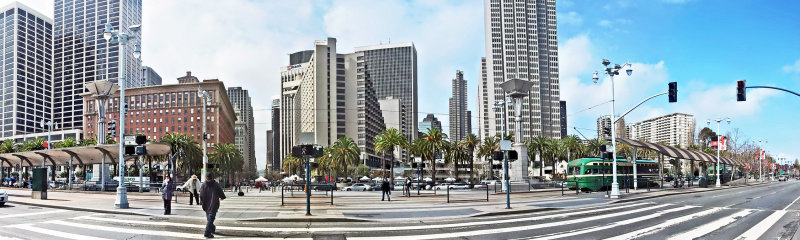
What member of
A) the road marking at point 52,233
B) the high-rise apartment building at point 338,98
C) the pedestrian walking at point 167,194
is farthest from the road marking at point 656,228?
the high-rise apartment building at point 338,98

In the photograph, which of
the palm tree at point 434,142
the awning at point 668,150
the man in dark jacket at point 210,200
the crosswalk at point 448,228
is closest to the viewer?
the man in dark jacket at point 210,200

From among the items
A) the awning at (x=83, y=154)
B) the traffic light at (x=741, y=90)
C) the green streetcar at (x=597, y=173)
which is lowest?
the green streetcar at (x=597, y=173)

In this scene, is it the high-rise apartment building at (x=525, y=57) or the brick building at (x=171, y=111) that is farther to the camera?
the high-rise apartment building at (x=525, y=57)

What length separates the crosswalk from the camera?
42.9 ft

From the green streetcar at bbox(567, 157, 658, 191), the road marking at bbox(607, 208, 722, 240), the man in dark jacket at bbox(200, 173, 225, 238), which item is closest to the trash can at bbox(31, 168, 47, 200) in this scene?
the man in dark jacket at bbox(200, 173, 225, 238)

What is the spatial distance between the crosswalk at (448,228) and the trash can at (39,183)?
11.3 meters

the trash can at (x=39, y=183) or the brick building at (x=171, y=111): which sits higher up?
the brick building at (x=171, y=111)

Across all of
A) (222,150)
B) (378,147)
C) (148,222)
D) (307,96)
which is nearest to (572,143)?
(378,147)

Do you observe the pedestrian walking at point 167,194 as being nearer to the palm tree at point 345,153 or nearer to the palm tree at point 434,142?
the palm tree at point 434,142

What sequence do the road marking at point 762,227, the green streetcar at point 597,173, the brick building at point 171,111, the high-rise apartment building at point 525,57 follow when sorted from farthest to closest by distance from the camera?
the high-rise apartment building at point 525,57
the brick building at point 171,111
the green streetcar at point 597,173
the road marking at point 762,227

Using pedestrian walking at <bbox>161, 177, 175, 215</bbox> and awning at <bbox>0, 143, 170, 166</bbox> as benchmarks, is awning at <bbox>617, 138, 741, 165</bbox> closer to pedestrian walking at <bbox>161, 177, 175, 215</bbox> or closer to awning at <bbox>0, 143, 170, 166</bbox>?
pedestrian walking at <bbox>161, 177, 175, 215</bbox>

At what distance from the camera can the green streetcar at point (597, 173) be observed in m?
42.5

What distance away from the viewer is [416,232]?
13820 millimetres

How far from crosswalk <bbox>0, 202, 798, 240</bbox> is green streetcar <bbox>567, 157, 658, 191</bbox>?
2365 centimetres
